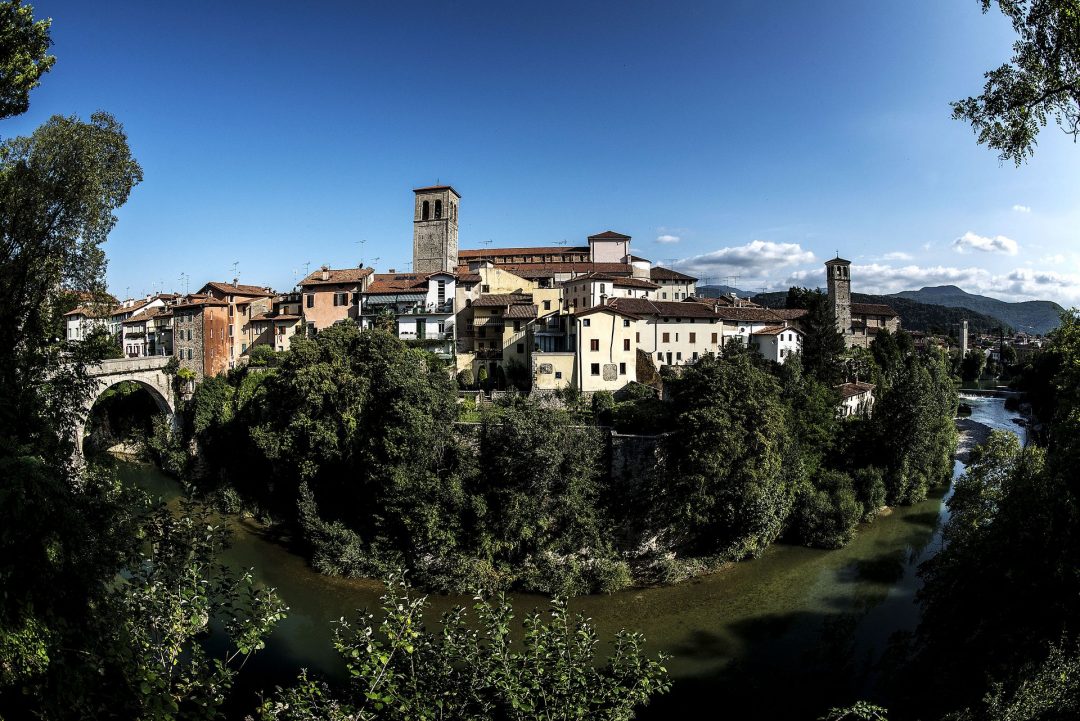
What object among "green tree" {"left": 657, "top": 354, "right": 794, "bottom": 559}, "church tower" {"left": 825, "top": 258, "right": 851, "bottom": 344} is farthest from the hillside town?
"church tower" {"left": 825, "top": 258, "right": 851, "bottom": 344}

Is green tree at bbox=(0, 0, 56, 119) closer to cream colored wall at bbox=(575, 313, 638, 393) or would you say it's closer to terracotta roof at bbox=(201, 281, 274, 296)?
cream colored wall at bbox=(575, 313, 638, 393)

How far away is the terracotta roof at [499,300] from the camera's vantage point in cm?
4069

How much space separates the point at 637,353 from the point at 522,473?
14497 mm

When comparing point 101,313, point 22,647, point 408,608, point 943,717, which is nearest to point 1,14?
point 101,313

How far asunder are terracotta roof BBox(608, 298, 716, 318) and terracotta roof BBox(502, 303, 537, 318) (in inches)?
193

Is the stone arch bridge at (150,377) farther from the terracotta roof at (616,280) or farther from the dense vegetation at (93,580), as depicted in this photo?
the dense vegetation at (93,580)

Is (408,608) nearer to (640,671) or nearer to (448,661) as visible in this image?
(448,661)

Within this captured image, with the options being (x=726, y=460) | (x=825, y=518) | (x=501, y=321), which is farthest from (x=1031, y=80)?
(x=501, y=321)

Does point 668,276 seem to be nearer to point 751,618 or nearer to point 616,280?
point 616,280

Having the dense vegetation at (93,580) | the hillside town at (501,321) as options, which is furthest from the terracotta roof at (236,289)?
the dense vegetation at (93,580)

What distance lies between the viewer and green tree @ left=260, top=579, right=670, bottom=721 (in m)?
7.53

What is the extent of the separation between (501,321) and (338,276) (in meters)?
14.0

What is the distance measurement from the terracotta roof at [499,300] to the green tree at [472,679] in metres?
32.4

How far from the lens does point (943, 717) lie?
10.2m
